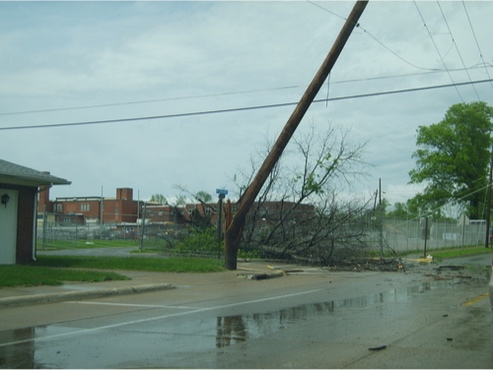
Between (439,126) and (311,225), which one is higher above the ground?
(439,126)

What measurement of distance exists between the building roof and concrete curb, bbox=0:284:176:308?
7.39m

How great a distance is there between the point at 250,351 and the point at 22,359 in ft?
9.68

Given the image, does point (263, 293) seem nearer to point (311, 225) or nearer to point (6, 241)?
point (6, 241)

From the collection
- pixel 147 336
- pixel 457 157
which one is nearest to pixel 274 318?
pixel 147 336

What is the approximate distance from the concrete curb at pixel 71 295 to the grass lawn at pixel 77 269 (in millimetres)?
1652

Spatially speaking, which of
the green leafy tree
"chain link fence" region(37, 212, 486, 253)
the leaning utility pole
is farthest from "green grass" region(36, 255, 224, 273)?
the green leafy tree

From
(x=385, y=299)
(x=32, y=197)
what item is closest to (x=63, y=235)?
(x=32, y=197)

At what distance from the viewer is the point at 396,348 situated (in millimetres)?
8250

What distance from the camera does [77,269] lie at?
65.4ft

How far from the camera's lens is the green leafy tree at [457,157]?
6812 centimetres

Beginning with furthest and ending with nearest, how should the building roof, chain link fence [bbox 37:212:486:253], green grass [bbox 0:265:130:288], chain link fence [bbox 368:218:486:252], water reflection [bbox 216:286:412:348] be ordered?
chain link fence [bbox 368:218:486:252] < chain link fence [bbox 37:212:486:253] < the building roof < green grass [bbox 0:265:130:288] < water reflection [bbox 216:286:412:348]

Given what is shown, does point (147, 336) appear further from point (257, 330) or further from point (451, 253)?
point (451, 253)

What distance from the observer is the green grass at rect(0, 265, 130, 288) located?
15258 mm

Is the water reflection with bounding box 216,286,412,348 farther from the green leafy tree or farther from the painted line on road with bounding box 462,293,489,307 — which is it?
the green leafy tree
